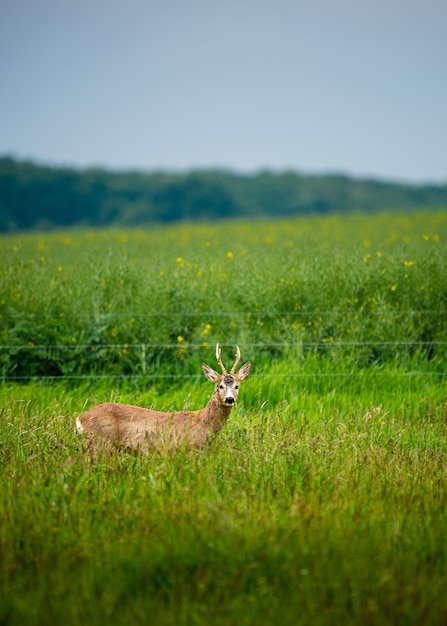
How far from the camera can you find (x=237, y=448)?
6.57m

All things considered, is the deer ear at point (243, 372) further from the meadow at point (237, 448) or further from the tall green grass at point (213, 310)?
the tall green grass at point (213, 310)

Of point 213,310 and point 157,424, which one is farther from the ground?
point 213,310

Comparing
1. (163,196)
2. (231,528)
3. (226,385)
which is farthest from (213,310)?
(163,196)

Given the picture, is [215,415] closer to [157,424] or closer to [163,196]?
[157,424]

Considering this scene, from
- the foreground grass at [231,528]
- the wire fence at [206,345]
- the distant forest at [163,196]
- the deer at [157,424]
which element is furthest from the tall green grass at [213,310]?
the distant forest at [163,196]

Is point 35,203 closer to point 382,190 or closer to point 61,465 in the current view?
point 382,190

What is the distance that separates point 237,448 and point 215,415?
0.45 m

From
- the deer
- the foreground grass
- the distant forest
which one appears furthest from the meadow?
the distant forest

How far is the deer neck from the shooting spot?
22.6 feet

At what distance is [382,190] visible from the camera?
56.6 m

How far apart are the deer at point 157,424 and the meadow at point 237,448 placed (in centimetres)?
16

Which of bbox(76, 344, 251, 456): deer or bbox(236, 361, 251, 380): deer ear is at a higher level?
bbox(236, 361, 251, 380): deer ear

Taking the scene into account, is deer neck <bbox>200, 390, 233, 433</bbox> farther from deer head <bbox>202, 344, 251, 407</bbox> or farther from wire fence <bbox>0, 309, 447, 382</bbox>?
wire fence <bbox>0, 309, 447, 382</bbox>

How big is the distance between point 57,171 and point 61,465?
4483 centimetres
